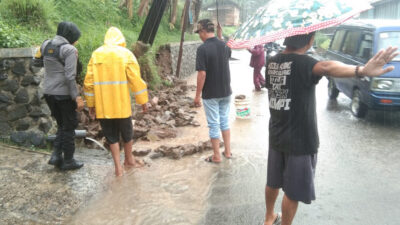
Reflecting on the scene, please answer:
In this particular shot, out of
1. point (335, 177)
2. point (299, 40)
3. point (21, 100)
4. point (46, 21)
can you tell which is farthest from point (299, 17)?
point (46, 21)

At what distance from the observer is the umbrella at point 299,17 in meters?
2.53

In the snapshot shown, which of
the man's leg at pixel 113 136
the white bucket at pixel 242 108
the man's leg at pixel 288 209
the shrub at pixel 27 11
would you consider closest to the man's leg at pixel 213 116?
the man's leg at pixel 113 136

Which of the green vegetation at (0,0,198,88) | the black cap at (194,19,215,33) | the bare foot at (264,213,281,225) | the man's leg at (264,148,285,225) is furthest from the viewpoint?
the green vegetation at (0,0,198,88)

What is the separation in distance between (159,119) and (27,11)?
338 cm

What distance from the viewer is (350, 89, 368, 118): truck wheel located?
7.19 metres

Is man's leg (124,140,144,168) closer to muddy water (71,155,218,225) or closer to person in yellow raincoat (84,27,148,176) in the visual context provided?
muddy water (71,155,218,225)

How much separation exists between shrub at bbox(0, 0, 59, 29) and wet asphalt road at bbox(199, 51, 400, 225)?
4445 mm

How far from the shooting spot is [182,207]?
12.3 ft

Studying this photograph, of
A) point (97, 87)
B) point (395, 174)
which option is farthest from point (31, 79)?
point (395, 174)

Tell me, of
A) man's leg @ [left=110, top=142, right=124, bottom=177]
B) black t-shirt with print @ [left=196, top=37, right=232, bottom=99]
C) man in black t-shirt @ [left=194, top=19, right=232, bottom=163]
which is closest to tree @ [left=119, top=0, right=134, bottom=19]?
man in black t-shirt @ [left=194, top=19, right=232, bottom=163]

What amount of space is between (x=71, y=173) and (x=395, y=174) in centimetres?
418

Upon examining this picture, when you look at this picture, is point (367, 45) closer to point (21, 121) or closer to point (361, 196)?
point (361, 196)

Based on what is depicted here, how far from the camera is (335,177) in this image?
4.43 meters

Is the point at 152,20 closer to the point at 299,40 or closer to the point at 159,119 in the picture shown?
the point at 159,119
